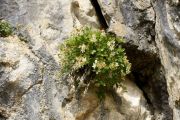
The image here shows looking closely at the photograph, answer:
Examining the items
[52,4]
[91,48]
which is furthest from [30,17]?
[91,48]

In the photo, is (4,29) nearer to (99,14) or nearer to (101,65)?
(99,14)

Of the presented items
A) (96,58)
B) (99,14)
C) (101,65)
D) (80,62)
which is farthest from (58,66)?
(99,14)

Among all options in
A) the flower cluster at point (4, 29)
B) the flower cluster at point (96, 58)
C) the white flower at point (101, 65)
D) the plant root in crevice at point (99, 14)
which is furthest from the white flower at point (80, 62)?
the flower cluster at point (4, 29)

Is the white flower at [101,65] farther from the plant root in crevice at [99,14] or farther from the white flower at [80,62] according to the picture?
the plant root in crevice at [99,14]

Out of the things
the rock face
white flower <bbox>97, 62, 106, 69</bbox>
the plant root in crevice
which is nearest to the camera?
white flower <bbox>97, 62, 106, 69</bbox>

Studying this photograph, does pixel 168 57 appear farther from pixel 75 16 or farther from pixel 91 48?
pixel 75 16

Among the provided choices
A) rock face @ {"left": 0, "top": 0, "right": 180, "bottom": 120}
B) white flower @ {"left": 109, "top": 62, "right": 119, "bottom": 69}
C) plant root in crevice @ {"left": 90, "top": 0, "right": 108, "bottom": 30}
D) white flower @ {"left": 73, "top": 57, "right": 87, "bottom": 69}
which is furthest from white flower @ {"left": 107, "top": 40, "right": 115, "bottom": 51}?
plant root in crevice @ {"left": 90, "top": 0, "right": 108, "bottom": 30}

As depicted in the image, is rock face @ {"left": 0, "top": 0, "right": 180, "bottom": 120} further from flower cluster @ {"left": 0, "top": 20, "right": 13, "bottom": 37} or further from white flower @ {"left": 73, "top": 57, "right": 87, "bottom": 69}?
white flower @ {"left": 73, "top": 57, "right": 87, "bottom": 69}
